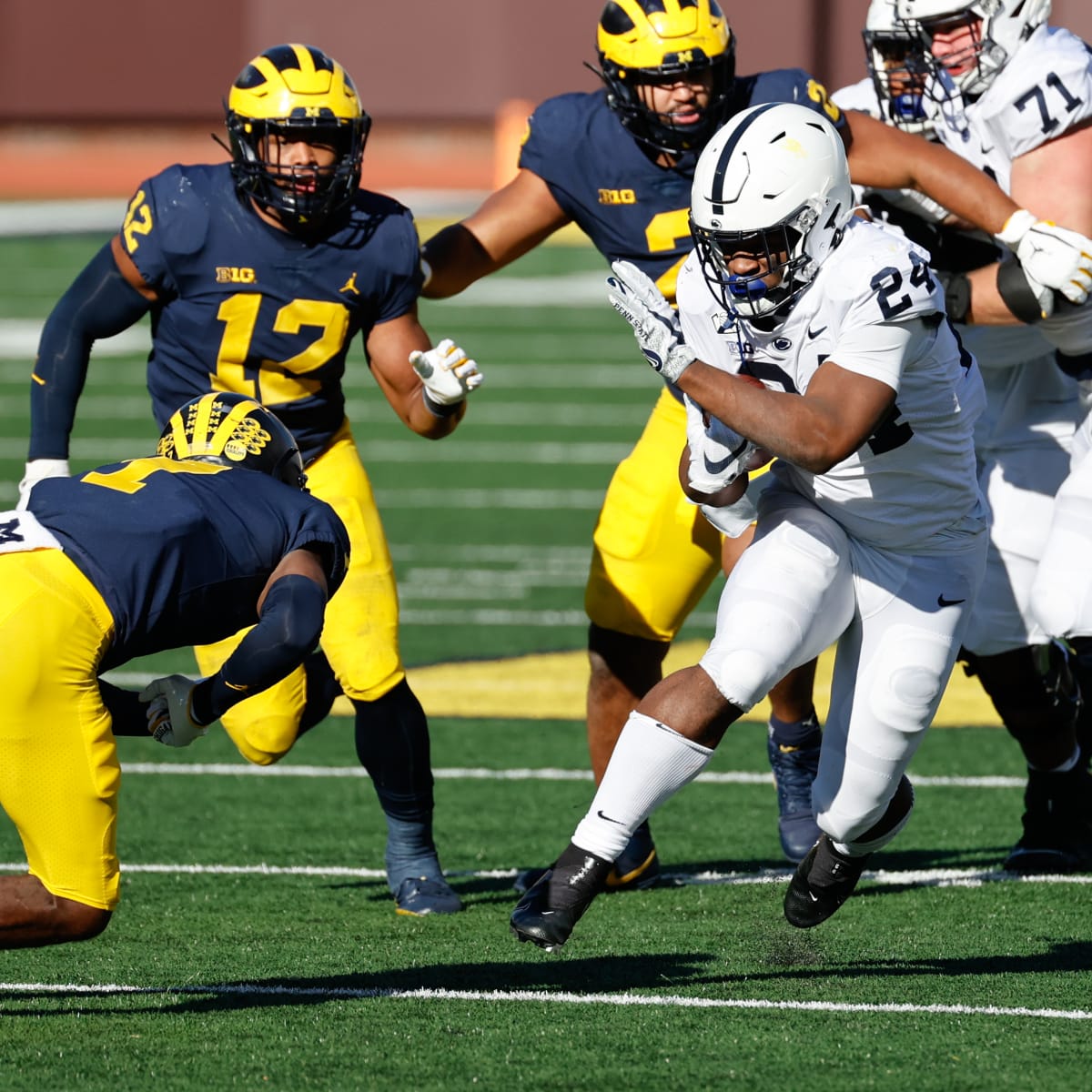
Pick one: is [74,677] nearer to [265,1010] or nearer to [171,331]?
[265,1010]

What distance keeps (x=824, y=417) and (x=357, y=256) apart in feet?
5.59

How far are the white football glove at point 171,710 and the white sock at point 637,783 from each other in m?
0.76

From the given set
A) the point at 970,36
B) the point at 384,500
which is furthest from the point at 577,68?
the point at 970,36

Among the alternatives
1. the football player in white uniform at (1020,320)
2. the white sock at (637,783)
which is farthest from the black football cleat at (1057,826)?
the white sock at (637,783)

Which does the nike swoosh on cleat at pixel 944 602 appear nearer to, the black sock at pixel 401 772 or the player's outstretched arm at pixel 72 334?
the black sock at pixel 401 772

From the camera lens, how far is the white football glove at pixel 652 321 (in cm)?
409

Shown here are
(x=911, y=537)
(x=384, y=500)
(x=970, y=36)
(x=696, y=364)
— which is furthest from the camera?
(x=384, y=500)

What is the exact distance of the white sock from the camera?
162 inches

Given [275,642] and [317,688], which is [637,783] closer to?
[275,642]

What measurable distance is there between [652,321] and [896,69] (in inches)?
75.5

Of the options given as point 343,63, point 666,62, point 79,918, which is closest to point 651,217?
point 666,62

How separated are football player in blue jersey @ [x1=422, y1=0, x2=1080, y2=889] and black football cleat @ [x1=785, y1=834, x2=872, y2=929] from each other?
2.71 feet

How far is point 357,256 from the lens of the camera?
534 centimetres

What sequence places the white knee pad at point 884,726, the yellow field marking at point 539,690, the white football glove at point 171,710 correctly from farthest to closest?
the yellow field marking at point 539,690
the white knee pad at point 884,726
the white football glove at point 171,710
